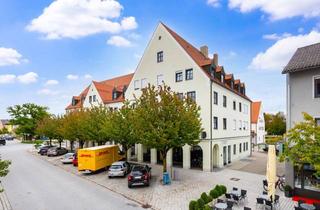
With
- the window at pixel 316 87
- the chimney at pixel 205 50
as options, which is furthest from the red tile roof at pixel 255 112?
the window at pixel 316 87

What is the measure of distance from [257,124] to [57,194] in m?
49.7

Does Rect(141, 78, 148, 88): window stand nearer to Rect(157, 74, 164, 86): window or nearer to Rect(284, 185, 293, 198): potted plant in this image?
Rect(157, 74, 164, 86): window

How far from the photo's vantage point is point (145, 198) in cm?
1609

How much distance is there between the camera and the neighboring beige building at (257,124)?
5528 centimetres

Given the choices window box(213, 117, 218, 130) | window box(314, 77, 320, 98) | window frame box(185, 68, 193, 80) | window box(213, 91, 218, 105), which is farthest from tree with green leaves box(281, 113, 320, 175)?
window frame box(185, 68, 193, 80)

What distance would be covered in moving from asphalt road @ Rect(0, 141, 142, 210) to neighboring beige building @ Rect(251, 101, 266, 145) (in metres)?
43.8

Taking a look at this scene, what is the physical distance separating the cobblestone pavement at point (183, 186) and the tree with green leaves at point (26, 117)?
175 feet

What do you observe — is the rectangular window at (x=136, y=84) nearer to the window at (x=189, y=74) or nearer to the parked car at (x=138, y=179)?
the window at (x=189, y=74)

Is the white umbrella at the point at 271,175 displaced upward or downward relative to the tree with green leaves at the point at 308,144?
downward

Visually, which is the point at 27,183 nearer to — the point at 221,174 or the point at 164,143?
the point at 164,143

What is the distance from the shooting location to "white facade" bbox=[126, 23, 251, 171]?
25203 millimetres

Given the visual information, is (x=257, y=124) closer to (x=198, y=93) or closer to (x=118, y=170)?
(x=198, y=93)

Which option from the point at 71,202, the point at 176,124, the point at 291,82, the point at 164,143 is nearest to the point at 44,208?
the point at 71,202

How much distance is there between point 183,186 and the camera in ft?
62.2
